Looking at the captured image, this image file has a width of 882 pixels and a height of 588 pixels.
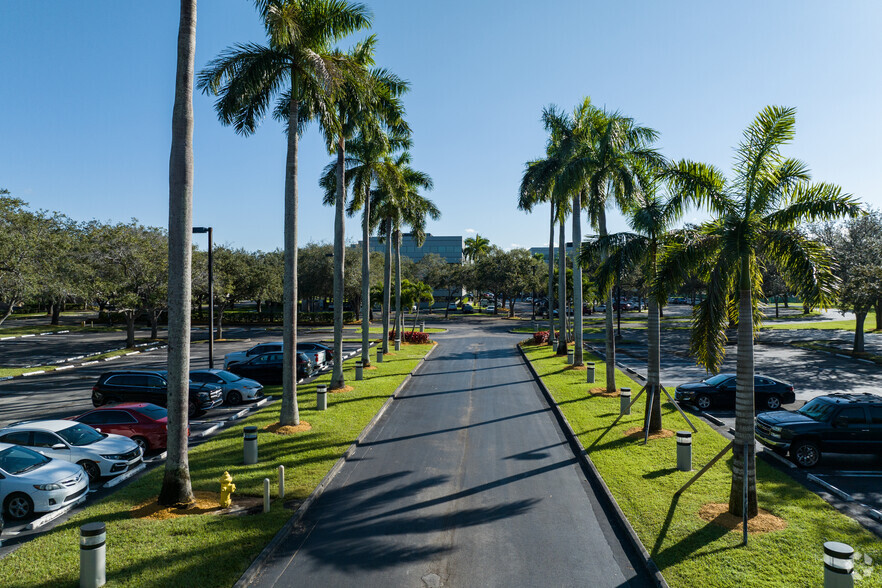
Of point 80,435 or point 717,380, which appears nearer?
point 80,435

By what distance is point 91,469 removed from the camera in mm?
11977


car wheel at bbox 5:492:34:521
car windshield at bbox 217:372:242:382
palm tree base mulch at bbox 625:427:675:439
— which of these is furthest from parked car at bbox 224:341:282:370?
palm tree base mulch at bbox 625:427:675:439

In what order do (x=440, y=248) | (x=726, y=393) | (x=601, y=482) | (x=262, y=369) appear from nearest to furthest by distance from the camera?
(x=601, y=482) → (x=726, y=393) → (x=262, y=369) → (x=440, y=248)

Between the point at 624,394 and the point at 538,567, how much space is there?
965 centimetres

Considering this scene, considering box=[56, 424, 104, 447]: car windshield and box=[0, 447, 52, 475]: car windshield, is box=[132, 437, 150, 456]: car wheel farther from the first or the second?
box=[0, 447, 52, 475]: car windshield

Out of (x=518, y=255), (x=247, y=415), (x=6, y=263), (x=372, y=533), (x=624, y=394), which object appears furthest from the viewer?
(x=518, y=255)

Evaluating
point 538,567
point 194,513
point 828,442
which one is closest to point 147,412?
point 194,513

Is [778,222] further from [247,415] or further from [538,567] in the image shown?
[247,415]

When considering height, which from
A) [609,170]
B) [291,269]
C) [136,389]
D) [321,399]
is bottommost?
[321,399]

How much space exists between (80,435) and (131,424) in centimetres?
178

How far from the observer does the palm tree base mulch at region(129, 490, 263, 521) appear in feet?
31.5

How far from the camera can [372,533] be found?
29.5 feet

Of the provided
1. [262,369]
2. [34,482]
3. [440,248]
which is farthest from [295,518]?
[440,248]

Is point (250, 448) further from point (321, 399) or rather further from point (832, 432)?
point (832, 432)
